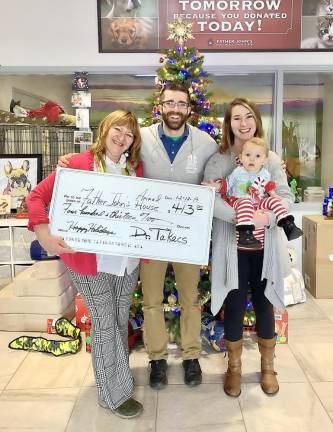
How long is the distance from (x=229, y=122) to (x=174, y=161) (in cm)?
35

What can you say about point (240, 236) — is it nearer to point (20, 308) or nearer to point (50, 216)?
point (50, 216)

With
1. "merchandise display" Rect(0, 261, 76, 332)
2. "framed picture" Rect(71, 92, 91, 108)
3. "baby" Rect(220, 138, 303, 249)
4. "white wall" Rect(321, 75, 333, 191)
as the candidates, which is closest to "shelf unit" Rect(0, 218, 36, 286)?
"merchandise display" Rect(0, 261, 76, 332)

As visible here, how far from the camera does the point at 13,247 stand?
3.82m

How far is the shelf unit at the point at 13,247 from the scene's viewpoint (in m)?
3.80

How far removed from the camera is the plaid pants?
2.04m

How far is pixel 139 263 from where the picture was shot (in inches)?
90.1

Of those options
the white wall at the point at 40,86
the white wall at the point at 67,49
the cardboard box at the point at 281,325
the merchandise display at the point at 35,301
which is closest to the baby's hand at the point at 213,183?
the cardboard box at the point at 281,325

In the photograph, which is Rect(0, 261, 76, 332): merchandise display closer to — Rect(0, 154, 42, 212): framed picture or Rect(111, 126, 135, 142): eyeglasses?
Rect(0, 154, 42, 212): framed picture

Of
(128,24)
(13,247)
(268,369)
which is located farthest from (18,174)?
(268,369)

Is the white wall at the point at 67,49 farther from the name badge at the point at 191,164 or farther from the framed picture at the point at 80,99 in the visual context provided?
the name badge at the point at 191,164

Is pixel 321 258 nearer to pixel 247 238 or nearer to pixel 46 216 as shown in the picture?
pixel 247 238

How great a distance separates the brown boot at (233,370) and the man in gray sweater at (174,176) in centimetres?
18

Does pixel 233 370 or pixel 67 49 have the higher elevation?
pixel 67 49

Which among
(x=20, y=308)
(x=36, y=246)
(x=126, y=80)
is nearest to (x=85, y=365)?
(x=20, y=308)
